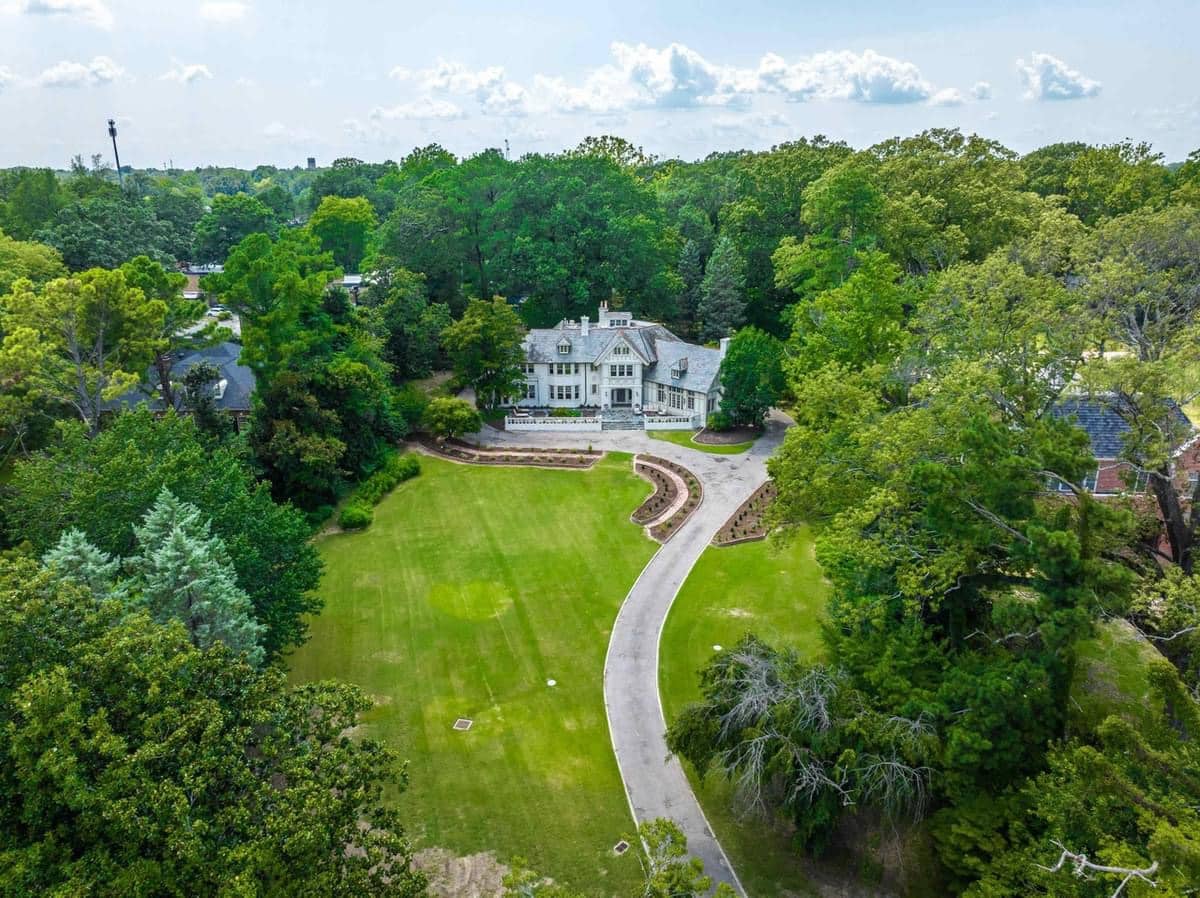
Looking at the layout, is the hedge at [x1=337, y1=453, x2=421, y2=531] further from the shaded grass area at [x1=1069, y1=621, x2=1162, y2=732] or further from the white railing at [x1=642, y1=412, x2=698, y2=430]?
the shaded grass area at [x1=1069, y1=621, x2=1162, y2=732]

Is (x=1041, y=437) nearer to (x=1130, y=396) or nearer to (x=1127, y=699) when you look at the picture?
(x=1130, y=396)

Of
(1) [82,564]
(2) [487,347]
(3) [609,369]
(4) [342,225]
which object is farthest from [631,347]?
(4) [342,225]

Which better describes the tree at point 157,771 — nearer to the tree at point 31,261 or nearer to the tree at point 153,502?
the tree at point 153,502

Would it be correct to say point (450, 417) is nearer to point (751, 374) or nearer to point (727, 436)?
point (727, 436)

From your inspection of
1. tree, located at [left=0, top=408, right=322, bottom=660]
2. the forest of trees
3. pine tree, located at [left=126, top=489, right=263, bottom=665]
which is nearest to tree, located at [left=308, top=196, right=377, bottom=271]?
the forest of trees

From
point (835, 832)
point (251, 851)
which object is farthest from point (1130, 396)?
point (251, 851)

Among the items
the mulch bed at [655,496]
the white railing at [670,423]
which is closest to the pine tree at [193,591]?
the mulch bed at [655,496]

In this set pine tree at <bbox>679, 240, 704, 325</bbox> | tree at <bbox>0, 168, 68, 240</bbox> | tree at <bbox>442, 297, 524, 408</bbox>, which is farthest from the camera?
pine tree at <bbox>679, 240, 704, 325</bbox>
